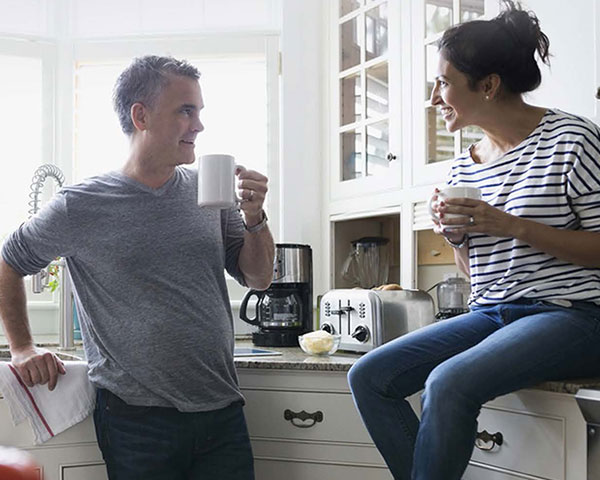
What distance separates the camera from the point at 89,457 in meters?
1.90

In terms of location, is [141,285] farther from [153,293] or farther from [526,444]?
[526,444]

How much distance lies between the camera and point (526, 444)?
63.7 inches

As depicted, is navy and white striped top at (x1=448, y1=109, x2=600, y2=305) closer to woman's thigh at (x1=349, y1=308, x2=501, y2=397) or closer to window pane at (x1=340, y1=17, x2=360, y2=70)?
woman's thigh at (x1=349, y1=308, x2=501, y2=397)

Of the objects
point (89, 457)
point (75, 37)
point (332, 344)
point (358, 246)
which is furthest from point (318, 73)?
point (89, 457)

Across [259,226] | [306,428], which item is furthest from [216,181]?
[306,428]

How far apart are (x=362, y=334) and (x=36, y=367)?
2.90 ft

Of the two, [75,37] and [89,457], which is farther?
[75,37]

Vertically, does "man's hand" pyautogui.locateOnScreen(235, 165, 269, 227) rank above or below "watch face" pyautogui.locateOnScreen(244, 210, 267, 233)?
above

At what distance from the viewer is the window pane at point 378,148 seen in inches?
105

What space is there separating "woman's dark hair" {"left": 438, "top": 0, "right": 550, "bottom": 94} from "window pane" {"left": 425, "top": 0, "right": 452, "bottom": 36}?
2.33ft

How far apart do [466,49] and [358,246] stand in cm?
127

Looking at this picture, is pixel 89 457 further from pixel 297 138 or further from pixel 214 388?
pixel 297 138

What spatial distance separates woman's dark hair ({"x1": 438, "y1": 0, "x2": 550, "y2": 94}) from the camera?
67.7 inches

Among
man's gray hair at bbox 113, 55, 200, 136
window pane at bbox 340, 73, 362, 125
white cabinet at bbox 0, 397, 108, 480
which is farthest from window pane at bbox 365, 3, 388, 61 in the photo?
white cabinet at bbox 0, 397, 108, 480
